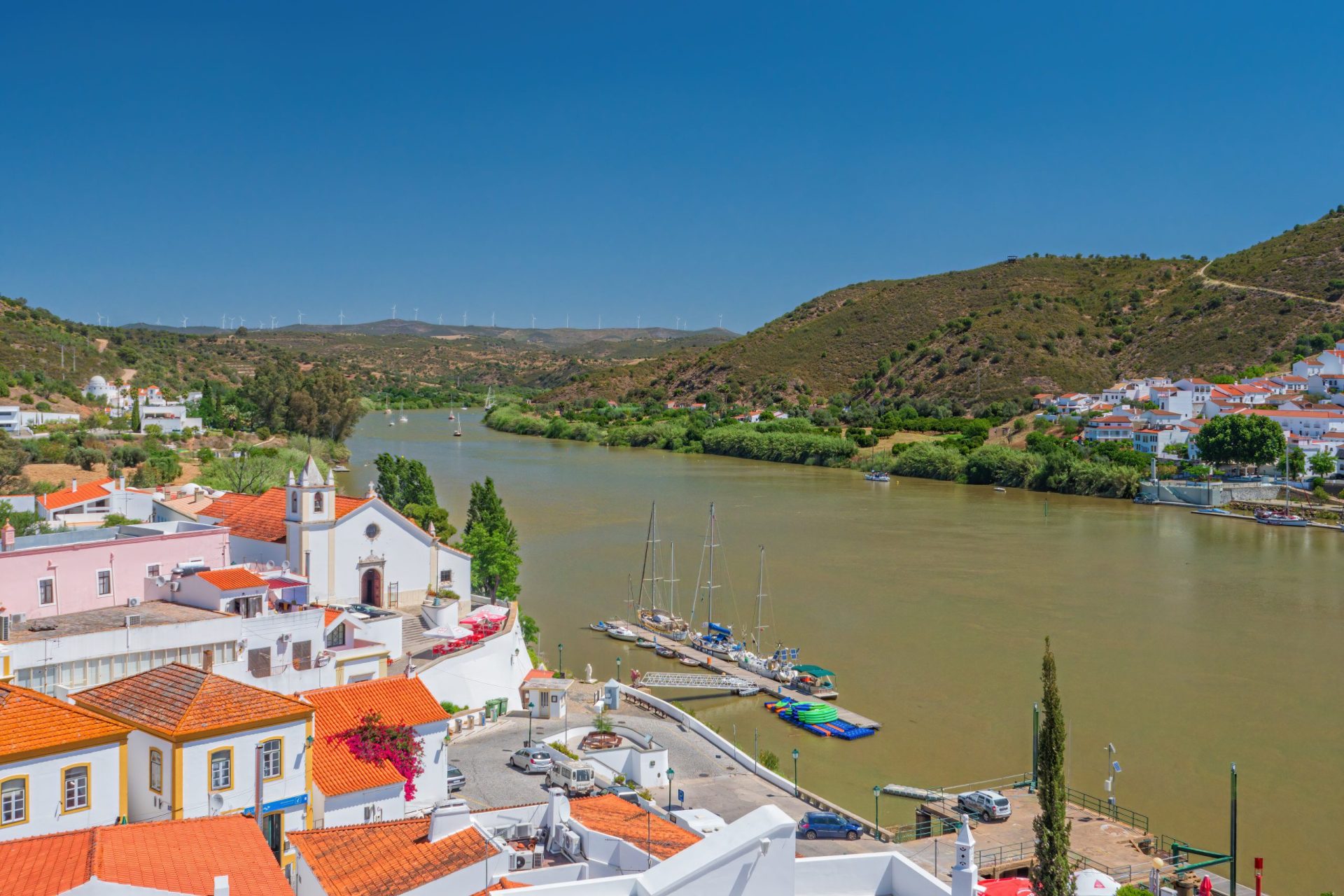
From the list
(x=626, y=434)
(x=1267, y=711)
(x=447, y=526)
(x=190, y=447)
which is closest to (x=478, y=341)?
(x=626, y=434)

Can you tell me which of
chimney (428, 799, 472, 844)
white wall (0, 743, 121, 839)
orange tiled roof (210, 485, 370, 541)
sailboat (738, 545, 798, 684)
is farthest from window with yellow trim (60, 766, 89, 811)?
sailboat (738, 545, 798, 684)

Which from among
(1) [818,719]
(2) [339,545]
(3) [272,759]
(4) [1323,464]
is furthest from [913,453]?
(3) [272,759]

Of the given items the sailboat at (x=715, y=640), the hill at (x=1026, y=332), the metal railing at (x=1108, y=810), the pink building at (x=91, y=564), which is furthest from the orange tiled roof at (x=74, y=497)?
the hill at (x=1026, y=332)

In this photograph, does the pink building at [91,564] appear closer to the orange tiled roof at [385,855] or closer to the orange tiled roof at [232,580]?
the orange tiled roof at [232,580]

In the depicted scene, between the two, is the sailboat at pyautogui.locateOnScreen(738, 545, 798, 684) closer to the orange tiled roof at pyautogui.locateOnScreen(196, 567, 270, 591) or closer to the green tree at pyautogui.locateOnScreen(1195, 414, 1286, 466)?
the orange tiled roof at pyautogui.locateOnScreen(196, 567, 270, 591)

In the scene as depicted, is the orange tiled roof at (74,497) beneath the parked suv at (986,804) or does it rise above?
above

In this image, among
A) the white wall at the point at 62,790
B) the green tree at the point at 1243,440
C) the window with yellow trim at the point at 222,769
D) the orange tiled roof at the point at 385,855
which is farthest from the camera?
the green tree at the point at 1243,440

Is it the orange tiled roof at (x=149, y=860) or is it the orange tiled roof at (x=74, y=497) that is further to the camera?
the orange tiled roof at (x=74, y=497)
